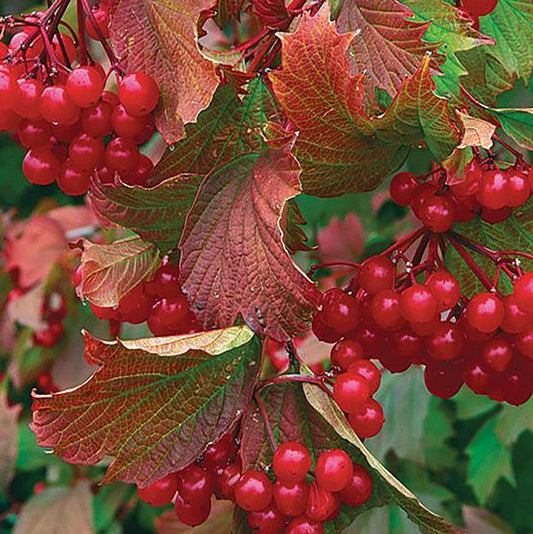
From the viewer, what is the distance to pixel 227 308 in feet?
2.31

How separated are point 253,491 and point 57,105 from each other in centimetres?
34

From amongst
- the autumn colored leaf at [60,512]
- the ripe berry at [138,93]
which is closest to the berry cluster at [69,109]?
the ripe berry at [138,93]

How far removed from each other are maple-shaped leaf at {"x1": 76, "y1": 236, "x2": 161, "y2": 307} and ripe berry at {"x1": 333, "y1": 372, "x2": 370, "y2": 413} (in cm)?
21

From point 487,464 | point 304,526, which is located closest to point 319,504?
point 304,526

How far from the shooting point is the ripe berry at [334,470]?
673mm

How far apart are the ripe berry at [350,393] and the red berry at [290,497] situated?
68mm

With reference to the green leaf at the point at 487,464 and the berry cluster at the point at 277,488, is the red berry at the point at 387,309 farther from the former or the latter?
the green leaf at the point at 487,464

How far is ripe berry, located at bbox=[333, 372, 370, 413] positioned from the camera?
699 mm

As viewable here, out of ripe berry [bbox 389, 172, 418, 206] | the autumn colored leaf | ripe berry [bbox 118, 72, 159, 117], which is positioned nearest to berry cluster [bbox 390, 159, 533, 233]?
ripe berry [bbox 389, 172, 418, 206]

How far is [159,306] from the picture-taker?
31.4 inches

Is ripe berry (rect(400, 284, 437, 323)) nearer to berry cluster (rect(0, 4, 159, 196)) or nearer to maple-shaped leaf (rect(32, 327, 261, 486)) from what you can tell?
maple-shaped leaf (rect(32, 327, 261, 486))

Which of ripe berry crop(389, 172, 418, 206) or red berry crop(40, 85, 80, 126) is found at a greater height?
red berry crop(40, 85, 80, 126)

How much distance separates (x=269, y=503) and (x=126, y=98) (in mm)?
335

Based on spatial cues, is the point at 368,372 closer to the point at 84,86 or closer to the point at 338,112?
the point at 338,112
